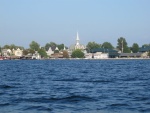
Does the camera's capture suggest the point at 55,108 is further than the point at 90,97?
No

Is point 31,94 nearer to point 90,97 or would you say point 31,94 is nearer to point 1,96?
point 1,96

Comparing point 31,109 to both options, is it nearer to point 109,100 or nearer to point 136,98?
point 109,100

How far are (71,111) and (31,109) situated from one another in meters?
2.19

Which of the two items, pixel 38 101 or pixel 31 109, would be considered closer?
pixel 31 109

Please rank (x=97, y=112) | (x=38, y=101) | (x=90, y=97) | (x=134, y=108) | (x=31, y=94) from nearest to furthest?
(x=97, y=112), (x=134, y=108), (x=38, y=101), (x=90, y=97), (x=31, y=94)

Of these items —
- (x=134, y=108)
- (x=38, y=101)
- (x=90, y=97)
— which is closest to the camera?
(x=134, y=108)

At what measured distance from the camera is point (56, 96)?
26.0 m

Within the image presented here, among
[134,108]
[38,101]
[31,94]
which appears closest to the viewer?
[134,108]

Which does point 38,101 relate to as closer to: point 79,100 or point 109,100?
point 79,100

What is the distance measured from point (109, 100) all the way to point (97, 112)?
4.52 meters

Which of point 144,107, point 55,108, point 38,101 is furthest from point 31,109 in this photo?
point 144,107

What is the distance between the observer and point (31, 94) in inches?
1074

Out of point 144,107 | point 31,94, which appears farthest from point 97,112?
point 31,94

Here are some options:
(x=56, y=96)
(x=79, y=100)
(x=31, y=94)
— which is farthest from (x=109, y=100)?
(x=31, y=94)
